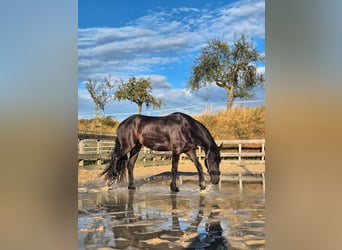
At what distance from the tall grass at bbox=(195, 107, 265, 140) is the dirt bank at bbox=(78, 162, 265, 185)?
21 cm

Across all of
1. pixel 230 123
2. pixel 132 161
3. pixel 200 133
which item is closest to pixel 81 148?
pixel 132 161

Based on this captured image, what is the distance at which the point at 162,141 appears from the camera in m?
2.66

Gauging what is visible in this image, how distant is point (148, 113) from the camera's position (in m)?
2.54

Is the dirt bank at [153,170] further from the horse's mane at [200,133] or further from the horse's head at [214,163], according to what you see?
the horse's mane at [200,133]

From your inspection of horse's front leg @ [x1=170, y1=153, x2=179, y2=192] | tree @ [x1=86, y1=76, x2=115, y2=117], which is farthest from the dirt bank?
tree @ [x1=86, y1=76, x2=115, y2=117]

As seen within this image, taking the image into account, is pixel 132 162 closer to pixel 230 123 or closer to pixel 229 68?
pixel 230 123

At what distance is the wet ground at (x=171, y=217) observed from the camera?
7.28 feet

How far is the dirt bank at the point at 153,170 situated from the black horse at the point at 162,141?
0.04 meters

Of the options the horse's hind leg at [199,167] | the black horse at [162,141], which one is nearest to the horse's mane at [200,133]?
the black horse at [162,141]

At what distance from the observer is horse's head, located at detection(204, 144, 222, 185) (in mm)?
2455
